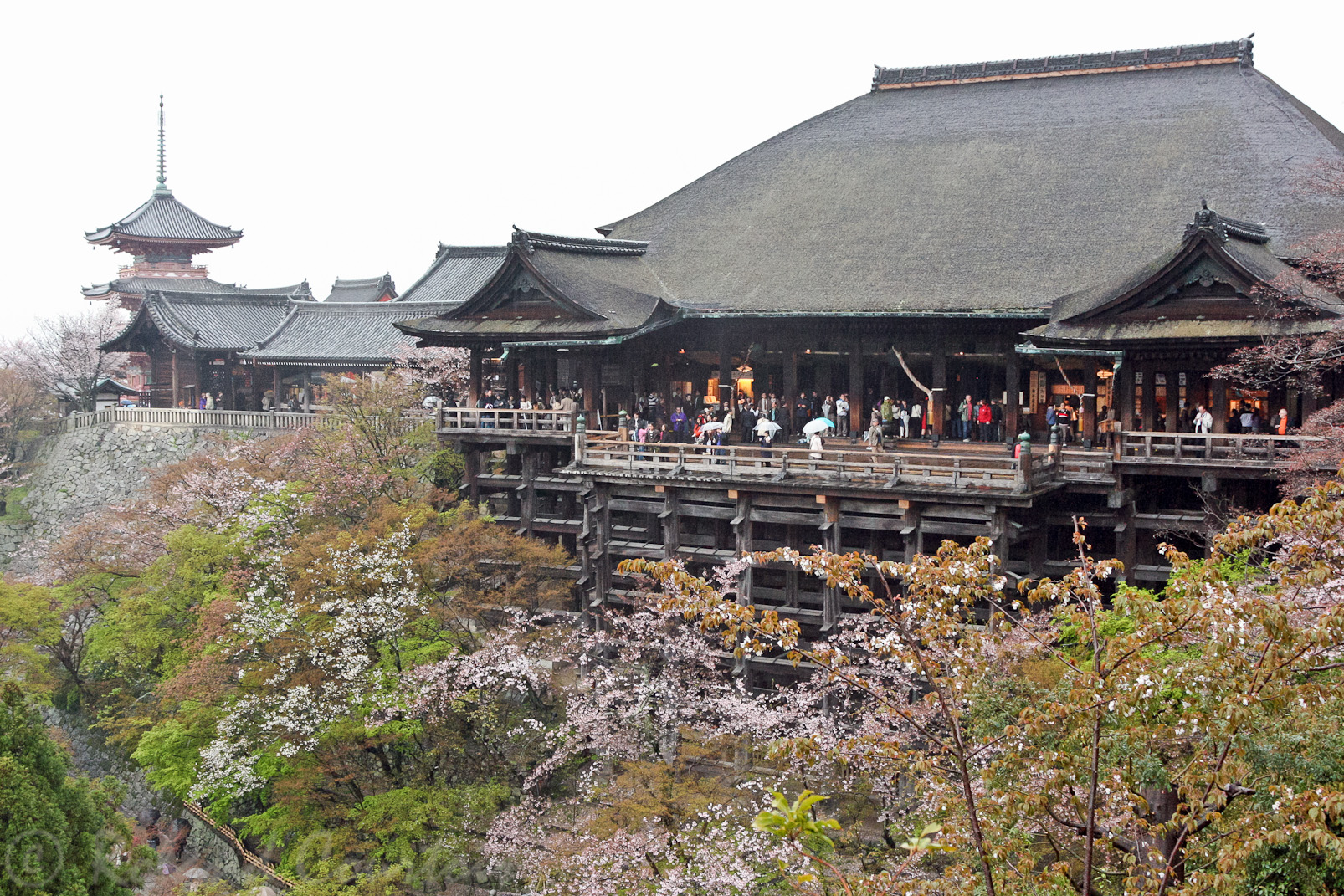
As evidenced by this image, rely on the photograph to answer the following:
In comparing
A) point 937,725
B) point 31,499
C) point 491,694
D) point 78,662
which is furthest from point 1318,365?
point 31,499

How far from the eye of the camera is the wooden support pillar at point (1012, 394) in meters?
31.6

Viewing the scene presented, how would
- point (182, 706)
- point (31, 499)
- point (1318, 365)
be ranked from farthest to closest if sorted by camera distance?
point (31, 499) → point (182, 706) → point (1318, 365)

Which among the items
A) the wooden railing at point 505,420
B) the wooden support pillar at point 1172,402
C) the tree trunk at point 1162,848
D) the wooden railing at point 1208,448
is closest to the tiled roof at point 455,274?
the wooden railing at point 505,420

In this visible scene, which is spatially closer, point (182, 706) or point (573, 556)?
point (182, 706)

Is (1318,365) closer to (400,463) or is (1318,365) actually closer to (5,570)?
(400,463)

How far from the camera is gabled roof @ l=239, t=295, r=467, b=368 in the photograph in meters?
50.8

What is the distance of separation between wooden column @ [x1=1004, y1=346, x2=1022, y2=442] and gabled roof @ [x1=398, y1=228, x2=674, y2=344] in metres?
9.29

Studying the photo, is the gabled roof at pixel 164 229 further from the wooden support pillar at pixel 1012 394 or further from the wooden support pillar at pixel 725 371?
the wooden support pillar at pixel 1012 394

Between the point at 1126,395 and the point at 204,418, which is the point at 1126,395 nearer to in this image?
the point at 1126,395

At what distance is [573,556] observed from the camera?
114 ft

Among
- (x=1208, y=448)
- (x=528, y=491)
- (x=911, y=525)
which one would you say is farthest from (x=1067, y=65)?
(x=528, y=491)

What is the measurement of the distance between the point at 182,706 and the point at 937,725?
17.7 m

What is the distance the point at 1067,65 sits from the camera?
3856 centimetres

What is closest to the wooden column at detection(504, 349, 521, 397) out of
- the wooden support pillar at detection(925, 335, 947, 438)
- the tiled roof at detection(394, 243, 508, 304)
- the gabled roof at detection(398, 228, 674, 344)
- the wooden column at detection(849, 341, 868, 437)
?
the gabled roof at detection(398, 228, 674, 344)
